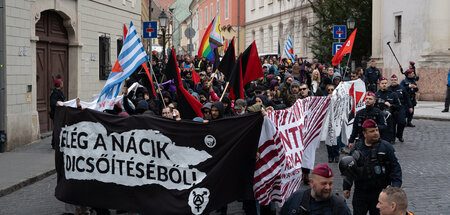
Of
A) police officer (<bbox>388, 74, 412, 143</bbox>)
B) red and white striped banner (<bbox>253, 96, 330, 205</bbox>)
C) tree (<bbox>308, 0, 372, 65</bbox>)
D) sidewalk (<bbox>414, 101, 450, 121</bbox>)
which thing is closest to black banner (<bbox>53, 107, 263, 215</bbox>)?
red and white striped banner (<bbox>253, 96, 330, 205</bbox>)

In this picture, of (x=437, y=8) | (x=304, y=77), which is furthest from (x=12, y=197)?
(x=437, y=8)

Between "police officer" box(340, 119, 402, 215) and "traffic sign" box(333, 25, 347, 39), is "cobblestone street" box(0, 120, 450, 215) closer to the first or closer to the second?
"police officer" box(340, 119, 402, 215)

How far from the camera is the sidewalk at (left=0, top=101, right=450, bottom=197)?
11.2m

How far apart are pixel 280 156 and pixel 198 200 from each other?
3.95ft

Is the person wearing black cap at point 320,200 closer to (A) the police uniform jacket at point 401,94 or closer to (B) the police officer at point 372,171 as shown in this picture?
(B) the police officer at point 372,171

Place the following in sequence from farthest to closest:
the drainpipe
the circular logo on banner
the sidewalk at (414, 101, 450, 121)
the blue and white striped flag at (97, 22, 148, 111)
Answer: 1. the sidewalk at (414, 101, 450, 121)
2. the drainpipe
3. the blue and white striped flag at (97, 22, 148, 111)
4. the circular logo on banner

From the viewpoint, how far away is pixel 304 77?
2055cm

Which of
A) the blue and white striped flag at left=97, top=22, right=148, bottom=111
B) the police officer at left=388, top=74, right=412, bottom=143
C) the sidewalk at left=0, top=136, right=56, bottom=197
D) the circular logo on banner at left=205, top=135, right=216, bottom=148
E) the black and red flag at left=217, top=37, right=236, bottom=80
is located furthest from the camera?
the police officer at left=388, top=74, right=412, bottom=143

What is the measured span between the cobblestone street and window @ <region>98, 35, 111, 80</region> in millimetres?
10312

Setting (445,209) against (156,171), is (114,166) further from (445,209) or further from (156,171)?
(445,209)

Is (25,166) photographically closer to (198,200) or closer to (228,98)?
(228,98)

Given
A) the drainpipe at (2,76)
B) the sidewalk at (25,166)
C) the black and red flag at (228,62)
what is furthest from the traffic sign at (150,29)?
the black and red flag at (228,62)

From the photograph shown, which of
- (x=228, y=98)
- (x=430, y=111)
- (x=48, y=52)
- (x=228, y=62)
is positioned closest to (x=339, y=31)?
(x=430, y=111)

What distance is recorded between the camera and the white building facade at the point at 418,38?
2816 cm
